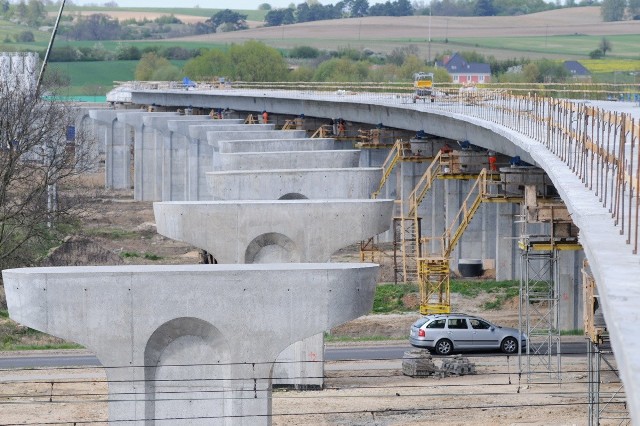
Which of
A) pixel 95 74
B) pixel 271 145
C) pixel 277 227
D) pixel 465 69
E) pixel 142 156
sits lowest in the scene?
pixel 142 156

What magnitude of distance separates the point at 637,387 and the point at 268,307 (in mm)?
14566

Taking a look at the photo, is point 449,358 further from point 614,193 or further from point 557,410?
point 614,193

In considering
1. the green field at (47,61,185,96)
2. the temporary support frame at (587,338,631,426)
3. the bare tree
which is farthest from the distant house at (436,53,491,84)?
the temporary support frame at (587,338,631,426)

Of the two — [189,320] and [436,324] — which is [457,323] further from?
[189,320]

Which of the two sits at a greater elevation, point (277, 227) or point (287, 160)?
point (287, 160)

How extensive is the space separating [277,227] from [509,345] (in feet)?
26.4

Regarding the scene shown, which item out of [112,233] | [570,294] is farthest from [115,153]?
[570,294]

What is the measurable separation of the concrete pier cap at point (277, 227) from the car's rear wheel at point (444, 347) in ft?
16.0

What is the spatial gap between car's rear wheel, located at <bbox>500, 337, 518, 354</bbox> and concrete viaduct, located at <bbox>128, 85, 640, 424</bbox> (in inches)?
173

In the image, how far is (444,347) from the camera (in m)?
37.6

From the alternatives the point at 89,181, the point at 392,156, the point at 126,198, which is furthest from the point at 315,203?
the point at 89,181

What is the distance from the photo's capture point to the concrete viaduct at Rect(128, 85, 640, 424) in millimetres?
10367

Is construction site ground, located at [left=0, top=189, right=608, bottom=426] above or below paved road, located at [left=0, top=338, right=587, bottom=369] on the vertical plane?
above

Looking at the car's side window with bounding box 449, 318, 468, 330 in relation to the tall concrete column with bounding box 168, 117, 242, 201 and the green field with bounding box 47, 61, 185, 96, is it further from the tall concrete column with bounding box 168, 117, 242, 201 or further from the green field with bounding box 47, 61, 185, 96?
the green field with bounding box 47, 61, 185, 96
